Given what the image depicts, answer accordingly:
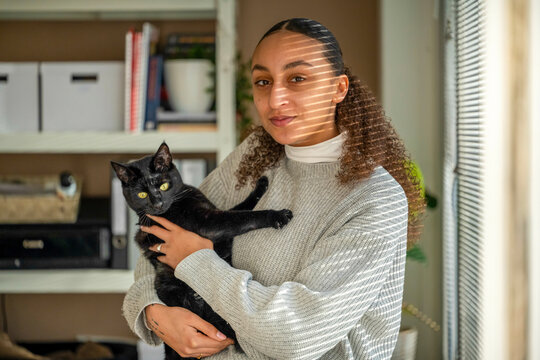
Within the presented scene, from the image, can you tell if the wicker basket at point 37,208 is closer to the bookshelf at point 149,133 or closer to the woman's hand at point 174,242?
the bookshelf at point 149,133

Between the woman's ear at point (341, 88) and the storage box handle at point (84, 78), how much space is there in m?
1.40

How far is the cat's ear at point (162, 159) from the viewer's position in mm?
1238

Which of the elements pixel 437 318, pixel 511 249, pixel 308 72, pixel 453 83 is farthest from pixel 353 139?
pixel 437 318

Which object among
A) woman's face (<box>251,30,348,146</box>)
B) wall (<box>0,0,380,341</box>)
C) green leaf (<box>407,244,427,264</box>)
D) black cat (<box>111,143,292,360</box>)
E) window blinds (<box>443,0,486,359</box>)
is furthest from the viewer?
wall (<box>0,0,380,341</box>)

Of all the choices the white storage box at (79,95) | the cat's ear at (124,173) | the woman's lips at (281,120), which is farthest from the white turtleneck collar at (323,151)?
the white storage box at (79,95)

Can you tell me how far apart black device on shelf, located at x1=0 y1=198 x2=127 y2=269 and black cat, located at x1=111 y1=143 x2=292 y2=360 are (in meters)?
0.88

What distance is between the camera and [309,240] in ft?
3.51

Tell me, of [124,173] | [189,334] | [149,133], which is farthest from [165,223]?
[149,133]

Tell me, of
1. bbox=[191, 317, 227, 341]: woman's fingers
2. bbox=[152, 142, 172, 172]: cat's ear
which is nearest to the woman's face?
bbox=[152, 142, 172, 172]: cat's ear

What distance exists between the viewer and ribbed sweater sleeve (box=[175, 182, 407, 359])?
0.93 m

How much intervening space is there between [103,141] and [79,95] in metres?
0.24

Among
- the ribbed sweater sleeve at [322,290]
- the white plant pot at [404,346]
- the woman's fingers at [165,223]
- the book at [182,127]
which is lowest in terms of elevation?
the white plant pot at [404,346]

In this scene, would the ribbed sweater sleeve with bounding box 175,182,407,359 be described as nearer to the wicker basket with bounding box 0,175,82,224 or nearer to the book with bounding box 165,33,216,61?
the wicker basket with bounding box 0,175,82,224

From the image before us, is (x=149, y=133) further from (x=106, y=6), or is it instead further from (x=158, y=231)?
(x=158, y=231)
